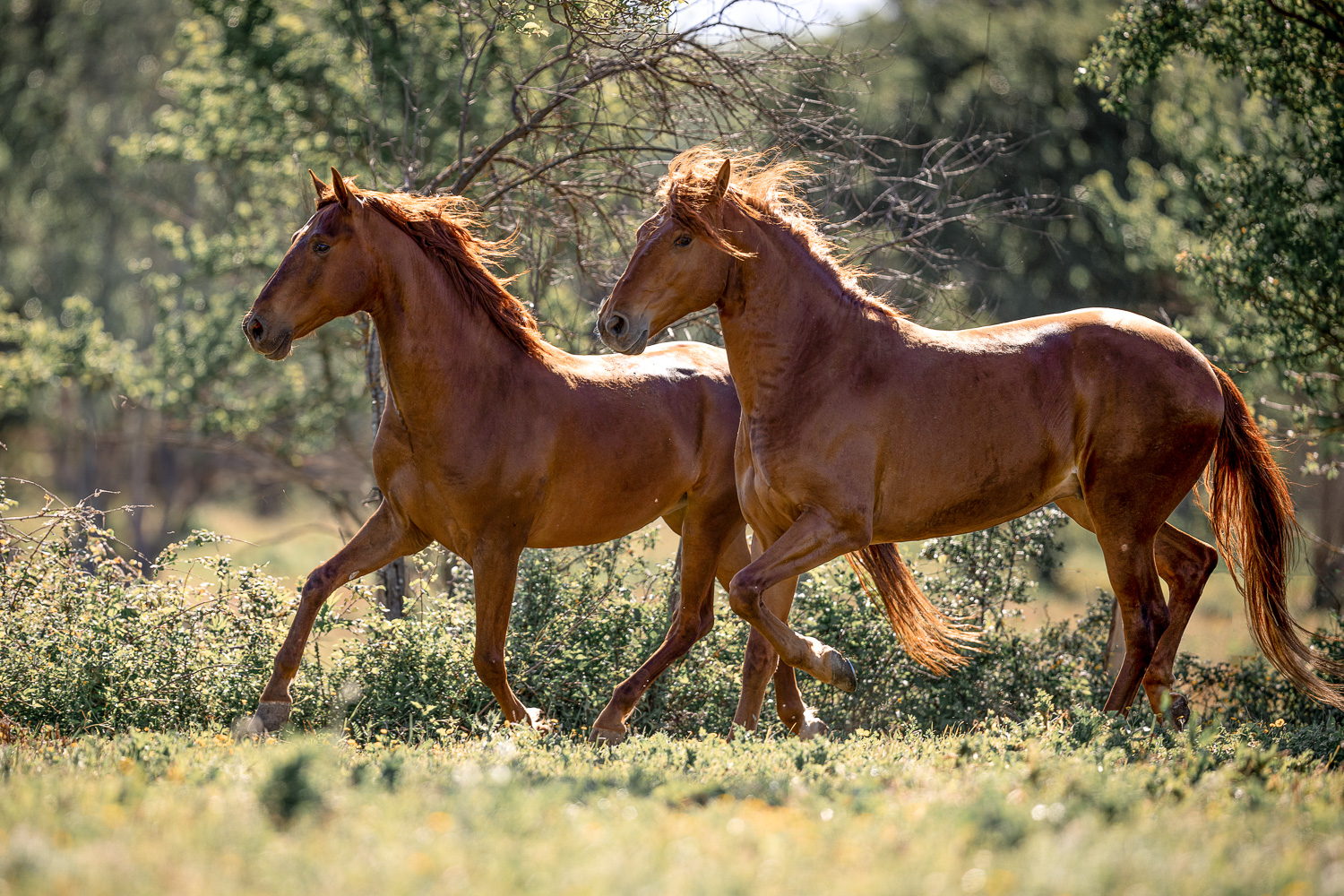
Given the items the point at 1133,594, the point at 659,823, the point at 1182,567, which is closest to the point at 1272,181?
the point at 1182,567

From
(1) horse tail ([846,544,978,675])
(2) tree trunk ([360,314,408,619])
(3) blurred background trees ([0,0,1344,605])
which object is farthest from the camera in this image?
(2) tree trunk ([360,314,408,619])

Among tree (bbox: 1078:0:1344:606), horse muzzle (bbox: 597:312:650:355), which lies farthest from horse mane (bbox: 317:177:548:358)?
tree (bbox: 1078:0:1344:606)

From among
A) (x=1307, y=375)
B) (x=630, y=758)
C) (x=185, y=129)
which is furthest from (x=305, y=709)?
(x=185, y=129)

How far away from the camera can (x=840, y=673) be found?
5.50 m

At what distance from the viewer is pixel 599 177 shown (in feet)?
29.4

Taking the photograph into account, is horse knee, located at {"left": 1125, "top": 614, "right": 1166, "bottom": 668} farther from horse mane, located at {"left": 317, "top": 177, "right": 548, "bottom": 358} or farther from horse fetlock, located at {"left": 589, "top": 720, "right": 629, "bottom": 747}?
horse mane, located at {"left": 317, "top": 177, "right": 548, "bottom": 358}

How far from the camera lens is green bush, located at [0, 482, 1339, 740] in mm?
6344

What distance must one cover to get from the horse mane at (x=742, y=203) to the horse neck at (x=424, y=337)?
129 cm

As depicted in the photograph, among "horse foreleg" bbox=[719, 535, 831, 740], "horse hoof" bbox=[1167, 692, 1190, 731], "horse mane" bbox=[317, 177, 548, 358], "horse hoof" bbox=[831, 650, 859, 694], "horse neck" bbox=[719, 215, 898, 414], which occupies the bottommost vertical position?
"horse hoof" bbox=[1167, 692, 1190, 731]

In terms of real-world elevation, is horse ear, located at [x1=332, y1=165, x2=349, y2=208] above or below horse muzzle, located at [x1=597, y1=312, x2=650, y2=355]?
above

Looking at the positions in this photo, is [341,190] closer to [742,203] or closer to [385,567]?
[742,203]

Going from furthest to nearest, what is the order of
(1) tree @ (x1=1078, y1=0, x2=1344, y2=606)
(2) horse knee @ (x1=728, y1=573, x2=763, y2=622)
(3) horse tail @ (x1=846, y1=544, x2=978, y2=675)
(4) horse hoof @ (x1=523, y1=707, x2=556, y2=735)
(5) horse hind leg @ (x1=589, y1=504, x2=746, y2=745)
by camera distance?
(1) tree @ (x1=1078, y1=0, x2=1344, y2=606) < (5) horse hind leg @ (x1=589, y1=504, x2=746, y2=745) < (3) horse tail @ (x1=846, y1=544, x2=978, y2=675) < (4) horse hoof @ (x1=523, y1=707, x2=556, y2=735) < (2) horse knee @ (x1=728, y1=573, x2=763, y2=622)

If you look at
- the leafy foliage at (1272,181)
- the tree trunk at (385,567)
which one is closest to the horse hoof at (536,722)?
the tree trunk at (385,567)

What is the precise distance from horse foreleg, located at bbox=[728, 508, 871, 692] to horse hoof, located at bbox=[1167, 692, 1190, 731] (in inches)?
72.8
